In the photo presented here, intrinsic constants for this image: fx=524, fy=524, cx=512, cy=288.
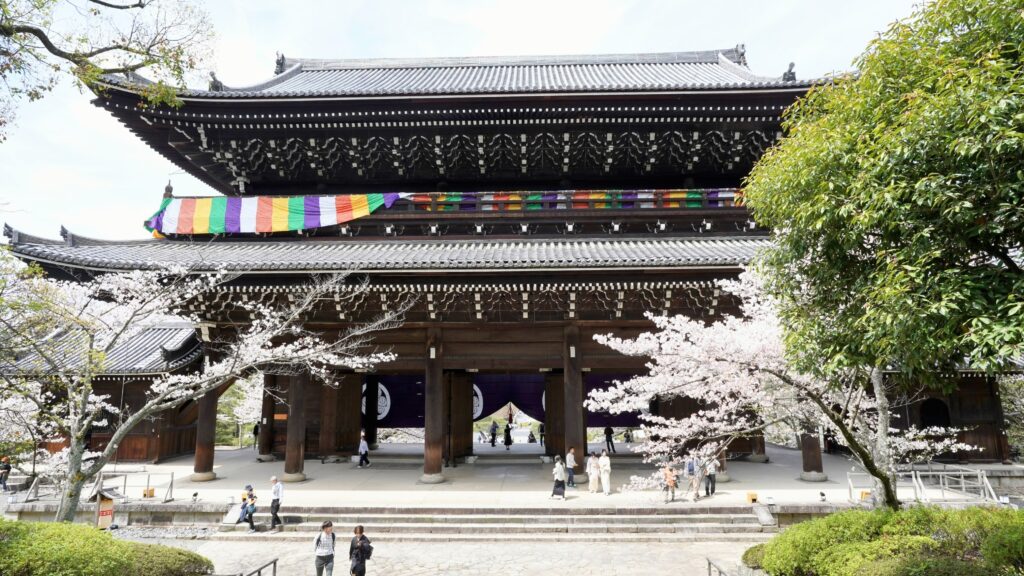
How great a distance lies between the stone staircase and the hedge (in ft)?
15.2

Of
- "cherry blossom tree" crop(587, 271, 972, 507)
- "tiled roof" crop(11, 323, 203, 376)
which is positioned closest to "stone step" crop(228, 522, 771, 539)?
"cherry blossom tree" crop(587, 271, 972, 507)

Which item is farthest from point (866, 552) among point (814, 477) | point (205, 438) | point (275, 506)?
point (205, 438)

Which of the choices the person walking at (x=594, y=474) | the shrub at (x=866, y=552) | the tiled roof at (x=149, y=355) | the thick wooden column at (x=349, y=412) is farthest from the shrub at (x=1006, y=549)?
the tiled roof at (x=149, y=355)

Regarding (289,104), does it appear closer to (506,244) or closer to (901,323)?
(506,244)

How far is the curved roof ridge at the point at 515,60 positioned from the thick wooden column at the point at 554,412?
44.2 feet

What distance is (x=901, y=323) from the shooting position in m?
4.39

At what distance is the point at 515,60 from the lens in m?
22.8

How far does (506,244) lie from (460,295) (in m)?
2.05

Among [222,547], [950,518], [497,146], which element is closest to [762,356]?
[950,518]

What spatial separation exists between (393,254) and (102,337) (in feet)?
21.2

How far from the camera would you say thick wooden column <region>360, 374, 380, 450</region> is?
21344mm

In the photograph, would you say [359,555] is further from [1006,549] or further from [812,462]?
[812,462]

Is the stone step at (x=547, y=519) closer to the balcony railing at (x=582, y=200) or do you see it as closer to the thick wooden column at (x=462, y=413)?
the thick wooden column at (x=462, y=413)

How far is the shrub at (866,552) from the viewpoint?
5.88 m
